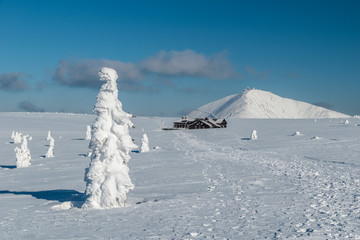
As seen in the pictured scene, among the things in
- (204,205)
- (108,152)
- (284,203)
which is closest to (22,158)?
(108,152)

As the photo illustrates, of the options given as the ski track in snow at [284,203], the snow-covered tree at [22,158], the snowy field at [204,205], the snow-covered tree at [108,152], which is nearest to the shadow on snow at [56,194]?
the snowy field at [204,205]

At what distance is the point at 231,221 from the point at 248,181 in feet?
25.6

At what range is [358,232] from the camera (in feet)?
30.2

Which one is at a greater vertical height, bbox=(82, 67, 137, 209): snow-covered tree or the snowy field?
bbox=(82, 67, 137, 209): snow-covered tree

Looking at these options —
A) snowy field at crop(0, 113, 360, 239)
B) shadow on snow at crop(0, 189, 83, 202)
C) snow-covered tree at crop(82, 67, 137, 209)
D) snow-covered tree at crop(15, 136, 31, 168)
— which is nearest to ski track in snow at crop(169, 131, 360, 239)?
snowy field at crop(0, 113, 360, 239)

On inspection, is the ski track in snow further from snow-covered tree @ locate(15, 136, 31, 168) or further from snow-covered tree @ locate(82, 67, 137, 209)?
snow-covered tree @ locate(15, 136, 31, 168)

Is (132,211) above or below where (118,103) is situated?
below

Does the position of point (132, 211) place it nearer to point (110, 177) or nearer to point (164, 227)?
point (110, 177)

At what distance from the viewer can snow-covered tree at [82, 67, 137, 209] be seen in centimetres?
1414

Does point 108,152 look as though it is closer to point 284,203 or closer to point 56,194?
point 56,194

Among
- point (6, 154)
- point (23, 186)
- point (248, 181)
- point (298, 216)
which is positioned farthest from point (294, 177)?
point (6, 154)

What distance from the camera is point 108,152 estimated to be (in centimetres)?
1433

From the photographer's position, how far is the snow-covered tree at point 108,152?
14.1 meters

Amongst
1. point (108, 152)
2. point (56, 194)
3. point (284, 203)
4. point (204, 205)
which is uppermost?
point (108, 152)
